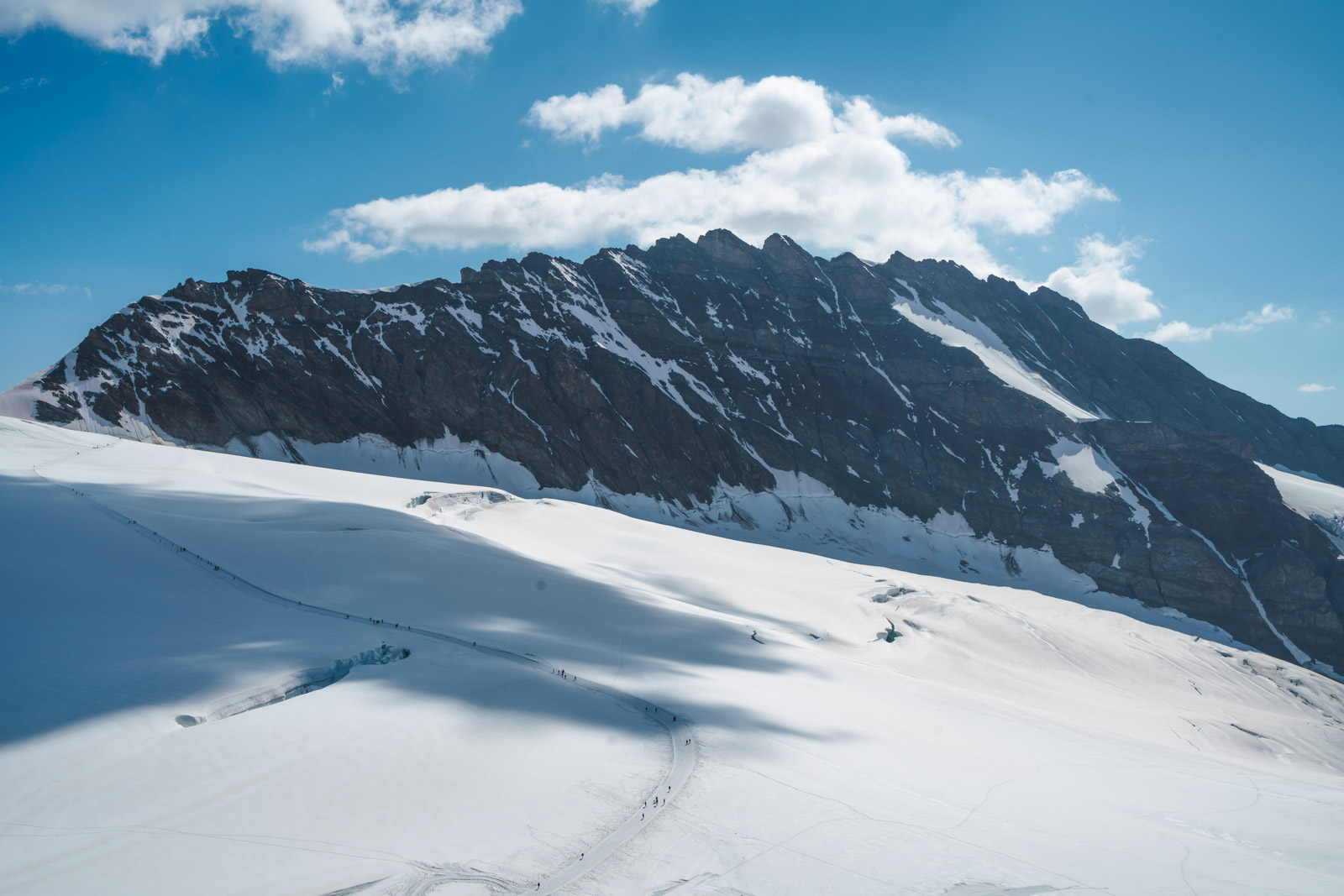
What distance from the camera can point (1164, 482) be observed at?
368 feet

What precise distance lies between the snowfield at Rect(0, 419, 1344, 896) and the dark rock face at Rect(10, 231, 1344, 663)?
155 feet

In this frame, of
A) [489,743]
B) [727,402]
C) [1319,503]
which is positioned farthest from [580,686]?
[1319,503]

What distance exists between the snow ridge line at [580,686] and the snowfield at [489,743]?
86 mm

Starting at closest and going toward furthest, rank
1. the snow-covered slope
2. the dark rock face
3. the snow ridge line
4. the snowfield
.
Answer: the snowfield
the snow ridge line
the dark rock face
the snow-covered slope

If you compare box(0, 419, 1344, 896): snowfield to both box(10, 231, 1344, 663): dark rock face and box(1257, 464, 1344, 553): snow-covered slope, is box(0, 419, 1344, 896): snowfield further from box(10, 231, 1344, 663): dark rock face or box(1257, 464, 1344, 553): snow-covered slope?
box(1257, 464, 1344, 553): snow-covered slope

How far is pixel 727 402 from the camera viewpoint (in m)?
118

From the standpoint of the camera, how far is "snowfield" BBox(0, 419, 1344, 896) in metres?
13.3

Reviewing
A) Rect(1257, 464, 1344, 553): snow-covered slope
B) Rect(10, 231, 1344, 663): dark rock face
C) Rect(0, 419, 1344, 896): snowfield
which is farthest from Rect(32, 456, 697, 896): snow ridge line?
Rect(1257, 464, 1344, 553): snow-covered slope

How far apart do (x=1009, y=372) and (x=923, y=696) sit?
114 metres

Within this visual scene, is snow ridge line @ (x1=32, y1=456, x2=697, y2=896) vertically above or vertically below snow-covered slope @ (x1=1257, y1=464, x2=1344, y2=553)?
below

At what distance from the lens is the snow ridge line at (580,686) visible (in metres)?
13.5

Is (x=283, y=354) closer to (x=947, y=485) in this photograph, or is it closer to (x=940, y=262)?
(x=947, y=485)

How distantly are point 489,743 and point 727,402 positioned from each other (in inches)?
4007

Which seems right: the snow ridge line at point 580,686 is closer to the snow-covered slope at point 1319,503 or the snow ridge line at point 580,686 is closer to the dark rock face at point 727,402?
the dark rock face at point 727,402
